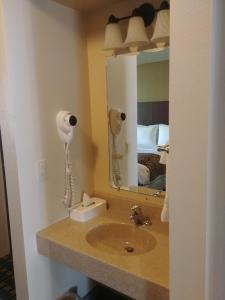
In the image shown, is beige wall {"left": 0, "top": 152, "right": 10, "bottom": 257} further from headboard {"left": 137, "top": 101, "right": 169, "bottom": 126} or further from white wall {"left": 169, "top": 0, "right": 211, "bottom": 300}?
white wall {"left": 169, "top": 0, "right": 211, "bottom": 300}

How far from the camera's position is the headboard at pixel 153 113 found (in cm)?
158

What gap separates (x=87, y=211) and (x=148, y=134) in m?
0.65

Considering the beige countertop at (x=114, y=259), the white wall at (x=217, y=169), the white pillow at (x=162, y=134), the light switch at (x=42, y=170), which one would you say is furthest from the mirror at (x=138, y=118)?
the white wall at (x=217, y=169)

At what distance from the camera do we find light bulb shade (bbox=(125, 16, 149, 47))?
1490 mm

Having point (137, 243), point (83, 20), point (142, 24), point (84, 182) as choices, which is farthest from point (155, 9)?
point (137, 243)

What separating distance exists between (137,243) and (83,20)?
150 centimetres

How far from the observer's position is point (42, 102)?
5.13 feet

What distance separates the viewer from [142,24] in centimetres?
150

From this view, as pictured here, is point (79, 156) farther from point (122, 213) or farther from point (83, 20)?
point (83, 20)

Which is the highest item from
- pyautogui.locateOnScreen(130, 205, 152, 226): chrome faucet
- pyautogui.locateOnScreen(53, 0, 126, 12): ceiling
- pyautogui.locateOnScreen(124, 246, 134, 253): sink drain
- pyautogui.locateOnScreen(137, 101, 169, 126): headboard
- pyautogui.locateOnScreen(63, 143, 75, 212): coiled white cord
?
pyautogui.locateOnScreen(53, 0, 126, 12): ceiling

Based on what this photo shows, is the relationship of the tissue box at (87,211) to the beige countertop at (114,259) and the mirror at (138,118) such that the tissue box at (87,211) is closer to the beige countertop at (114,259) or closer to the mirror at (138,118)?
the beige countertop at (114,259)

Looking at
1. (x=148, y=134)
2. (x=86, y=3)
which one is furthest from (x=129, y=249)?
(x=86, y=3)

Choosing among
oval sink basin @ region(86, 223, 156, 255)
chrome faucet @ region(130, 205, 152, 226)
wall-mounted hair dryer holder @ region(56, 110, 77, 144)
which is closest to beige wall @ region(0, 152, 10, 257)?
wall-mounted hair dryer holder @ region(56, 110, 77, 144)

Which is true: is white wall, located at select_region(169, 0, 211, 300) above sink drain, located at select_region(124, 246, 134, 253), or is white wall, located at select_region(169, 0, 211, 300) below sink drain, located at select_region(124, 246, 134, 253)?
above
